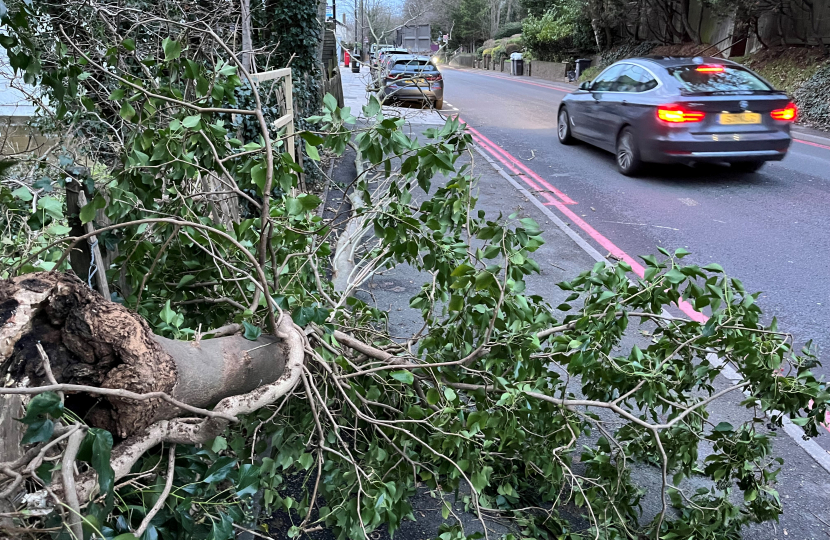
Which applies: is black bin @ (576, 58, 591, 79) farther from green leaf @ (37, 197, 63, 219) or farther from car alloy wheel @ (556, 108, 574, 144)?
green leaf @ (37, 197, 63, 219)

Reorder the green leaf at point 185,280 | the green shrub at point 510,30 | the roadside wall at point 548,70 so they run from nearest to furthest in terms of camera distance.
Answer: the green leaf at point 185,280, the roadside wall at point 548,70, the green shrub at point 510,30

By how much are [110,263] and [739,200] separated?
26.4ft

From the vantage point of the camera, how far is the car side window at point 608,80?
10188 mm

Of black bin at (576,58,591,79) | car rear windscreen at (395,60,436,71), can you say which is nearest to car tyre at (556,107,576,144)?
car rear windscreen at (395,60,436,71)

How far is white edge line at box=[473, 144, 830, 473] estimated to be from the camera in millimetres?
3420

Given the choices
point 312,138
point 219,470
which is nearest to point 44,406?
point 219,470

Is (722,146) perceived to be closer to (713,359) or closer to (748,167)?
(748,167)

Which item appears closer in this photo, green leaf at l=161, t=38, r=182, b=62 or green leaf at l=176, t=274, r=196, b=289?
green leaf at l=161, t=38, r=182, b=62

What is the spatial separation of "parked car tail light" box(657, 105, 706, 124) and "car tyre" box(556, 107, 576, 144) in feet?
11.8

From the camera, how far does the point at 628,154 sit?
9.73m

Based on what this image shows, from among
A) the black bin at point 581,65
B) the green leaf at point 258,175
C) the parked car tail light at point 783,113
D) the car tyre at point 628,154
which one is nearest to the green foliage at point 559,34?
the black bin at point 581,65

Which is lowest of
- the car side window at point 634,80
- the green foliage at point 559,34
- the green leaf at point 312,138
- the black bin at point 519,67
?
the green leaf at point 312,138

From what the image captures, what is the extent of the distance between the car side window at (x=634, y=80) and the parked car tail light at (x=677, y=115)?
24.0 inches

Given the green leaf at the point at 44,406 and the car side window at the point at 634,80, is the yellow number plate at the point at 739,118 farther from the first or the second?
the green leaf at the point at 44,406
